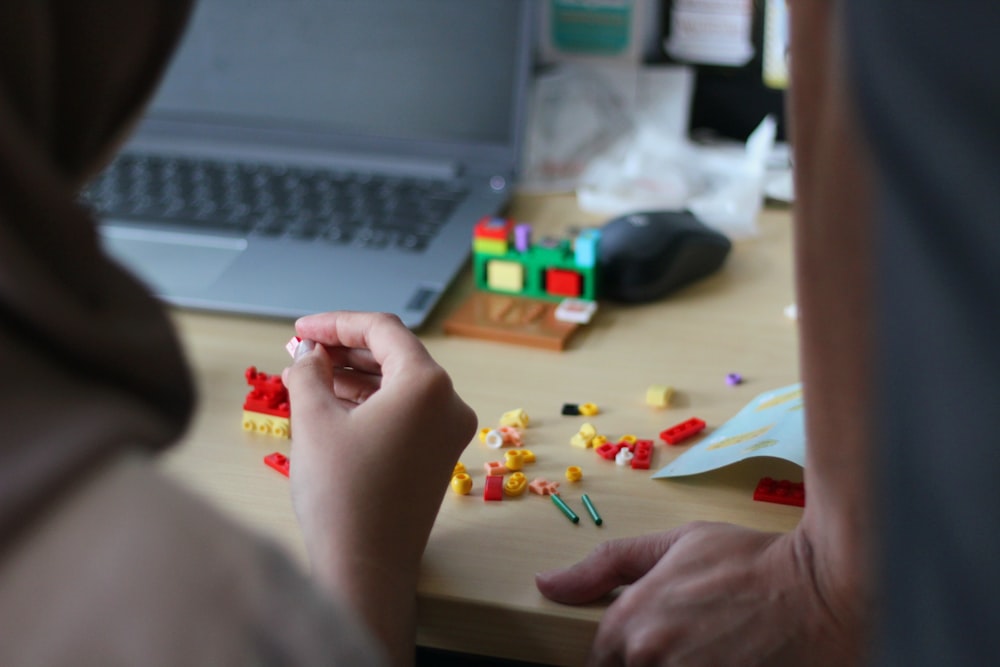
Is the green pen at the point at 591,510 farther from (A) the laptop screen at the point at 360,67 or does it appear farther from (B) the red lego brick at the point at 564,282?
(A) the laptop screen at the point at 360,67

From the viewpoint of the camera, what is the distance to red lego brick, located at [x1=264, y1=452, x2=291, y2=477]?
688mm

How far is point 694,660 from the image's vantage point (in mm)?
553

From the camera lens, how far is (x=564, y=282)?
2.96 ft

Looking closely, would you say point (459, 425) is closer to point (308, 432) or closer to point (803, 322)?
point (308, 432)

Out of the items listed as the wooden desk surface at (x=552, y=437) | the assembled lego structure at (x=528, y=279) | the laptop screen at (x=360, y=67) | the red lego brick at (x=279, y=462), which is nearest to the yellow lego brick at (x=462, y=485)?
the wooden desk surface at (x=552, y=437)

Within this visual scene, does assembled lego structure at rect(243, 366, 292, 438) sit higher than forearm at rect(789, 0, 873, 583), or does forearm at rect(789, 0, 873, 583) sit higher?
forearm at rect(789, 0, 873, 583)

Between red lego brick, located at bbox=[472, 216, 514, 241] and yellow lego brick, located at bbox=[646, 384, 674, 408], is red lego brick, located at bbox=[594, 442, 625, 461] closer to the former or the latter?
yellow lego brick, located at bbox=[646, 384, 674, 408]

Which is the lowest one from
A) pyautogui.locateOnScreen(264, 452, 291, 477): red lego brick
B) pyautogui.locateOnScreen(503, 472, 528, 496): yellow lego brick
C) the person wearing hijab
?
pyautogui.locateOnScreen(264, 452, 291, 477): red lego brick

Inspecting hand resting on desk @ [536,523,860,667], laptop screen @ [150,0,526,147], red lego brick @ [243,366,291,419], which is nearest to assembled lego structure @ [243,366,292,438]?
red lego brick @ [243,366,291,419]

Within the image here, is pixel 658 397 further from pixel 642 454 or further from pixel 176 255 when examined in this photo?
pixel 176 255

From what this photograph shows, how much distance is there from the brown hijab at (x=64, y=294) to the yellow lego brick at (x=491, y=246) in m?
0.52

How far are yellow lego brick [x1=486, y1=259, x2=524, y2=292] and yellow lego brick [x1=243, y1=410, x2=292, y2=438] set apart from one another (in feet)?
0.83

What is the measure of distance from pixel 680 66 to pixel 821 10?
77cm

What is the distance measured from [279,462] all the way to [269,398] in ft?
0.20
